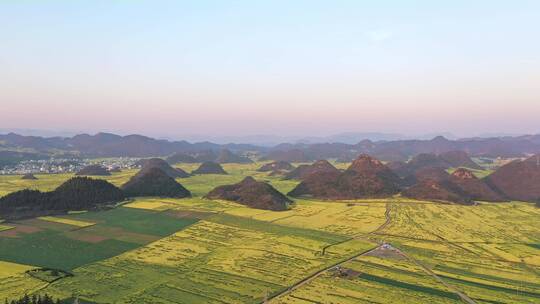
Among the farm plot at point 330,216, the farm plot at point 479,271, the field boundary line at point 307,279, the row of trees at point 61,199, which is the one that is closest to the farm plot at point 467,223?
the farm plot at point 330,216

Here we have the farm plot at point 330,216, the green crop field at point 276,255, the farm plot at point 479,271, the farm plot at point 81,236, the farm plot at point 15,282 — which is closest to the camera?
the farm plot at point 15,282

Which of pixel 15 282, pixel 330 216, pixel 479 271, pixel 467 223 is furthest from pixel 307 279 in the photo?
pixel 467 223

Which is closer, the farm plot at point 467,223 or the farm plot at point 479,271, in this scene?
the farm plot at point 479,271

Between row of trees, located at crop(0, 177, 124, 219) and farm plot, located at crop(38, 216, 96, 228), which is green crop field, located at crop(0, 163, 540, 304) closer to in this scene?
farm plot, located at crop(38, 216, 96, 228)

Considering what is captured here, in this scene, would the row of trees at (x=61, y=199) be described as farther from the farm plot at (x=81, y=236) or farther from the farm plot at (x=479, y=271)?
the farm plot at (x=479, y=271)

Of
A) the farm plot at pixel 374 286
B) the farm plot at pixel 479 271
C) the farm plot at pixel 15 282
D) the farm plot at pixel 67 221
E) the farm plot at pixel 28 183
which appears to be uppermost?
the farm plot at pixel 28 183

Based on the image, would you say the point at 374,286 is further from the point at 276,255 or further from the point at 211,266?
the point at 211,266

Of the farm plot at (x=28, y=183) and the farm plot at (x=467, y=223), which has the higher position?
the farm plot at (x=28, y=183)
